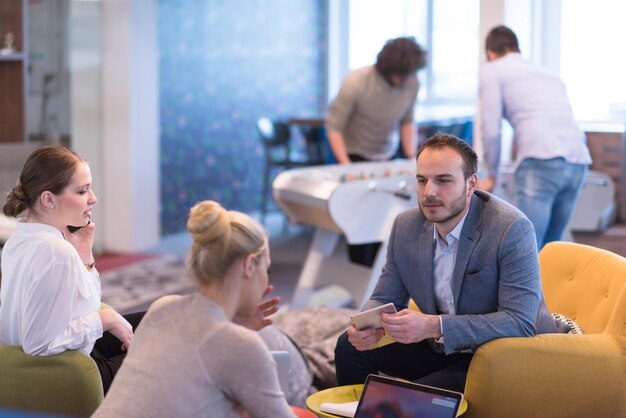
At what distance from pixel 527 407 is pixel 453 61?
25.2 ft

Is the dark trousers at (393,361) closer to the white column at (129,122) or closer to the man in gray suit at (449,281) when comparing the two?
the man in gray suit at (449,281)

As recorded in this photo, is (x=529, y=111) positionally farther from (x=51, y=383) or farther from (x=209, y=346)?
(x=209, y=346)

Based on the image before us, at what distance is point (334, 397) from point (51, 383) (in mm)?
774

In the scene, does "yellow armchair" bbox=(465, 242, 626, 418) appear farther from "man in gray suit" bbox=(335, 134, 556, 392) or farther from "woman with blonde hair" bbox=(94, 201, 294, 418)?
"woman with blonde hair" bbox=(94, 201, 294, 418)

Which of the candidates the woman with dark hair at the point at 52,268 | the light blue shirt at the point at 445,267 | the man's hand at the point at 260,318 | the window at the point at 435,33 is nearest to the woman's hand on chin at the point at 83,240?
the woman with dark hair at the point at 52,268

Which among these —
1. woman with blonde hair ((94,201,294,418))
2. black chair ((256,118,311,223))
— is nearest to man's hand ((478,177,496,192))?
woman with blonde hair ((94,201,294,418))

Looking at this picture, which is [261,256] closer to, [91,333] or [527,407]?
[91,333]

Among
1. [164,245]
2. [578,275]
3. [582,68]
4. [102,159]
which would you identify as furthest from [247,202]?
[578,275]

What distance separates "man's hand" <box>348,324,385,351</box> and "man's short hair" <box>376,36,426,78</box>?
2.64 meters

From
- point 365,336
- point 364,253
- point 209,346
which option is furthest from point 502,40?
point 209,346

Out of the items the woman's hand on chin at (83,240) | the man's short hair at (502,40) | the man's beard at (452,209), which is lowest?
the woman's hand on chin at (83,240)

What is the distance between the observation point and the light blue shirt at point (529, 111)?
473 cm

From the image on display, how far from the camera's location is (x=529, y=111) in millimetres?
4754

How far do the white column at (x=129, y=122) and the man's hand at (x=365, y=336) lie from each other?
4664mm
